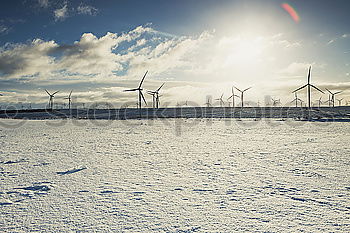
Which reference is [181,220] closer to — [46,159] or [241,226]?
[241,226]

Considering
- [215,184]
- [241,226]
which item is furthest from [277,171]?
[241,226]

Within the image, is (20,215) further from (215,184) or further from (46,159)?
(46,159)

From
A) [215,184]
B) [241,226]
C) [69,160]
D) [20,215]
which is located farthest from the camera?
[69,160]

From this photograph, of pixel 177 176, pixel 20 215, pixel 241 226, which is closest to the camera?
pixel 241 226

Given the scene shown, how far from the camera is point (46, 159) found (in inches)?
413

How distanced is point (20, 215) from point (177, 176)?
14.0 ft

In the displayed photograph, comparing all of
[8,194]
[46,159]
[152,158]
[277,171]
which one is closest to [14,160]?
[46,159]

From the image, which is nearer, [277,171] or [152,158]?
[277,171]

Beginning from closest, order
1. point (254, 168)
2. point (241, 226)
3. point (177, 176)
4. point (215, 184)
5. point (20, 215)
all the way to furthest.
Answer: point (241, 226)
point (20, 215)
point (215, 184)
point (177, 176)
point (254, 168)

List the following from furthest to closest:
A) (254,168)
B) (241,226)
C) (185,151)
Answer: (185,151) < (254,168) < (241,226)

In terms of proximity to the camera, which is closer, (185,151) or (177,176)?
(177,176)

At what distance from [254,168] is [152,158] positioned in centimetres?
426

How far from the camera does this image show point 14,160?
10328 millimetres

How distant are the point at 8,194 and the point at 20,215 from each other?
1.64 metres
